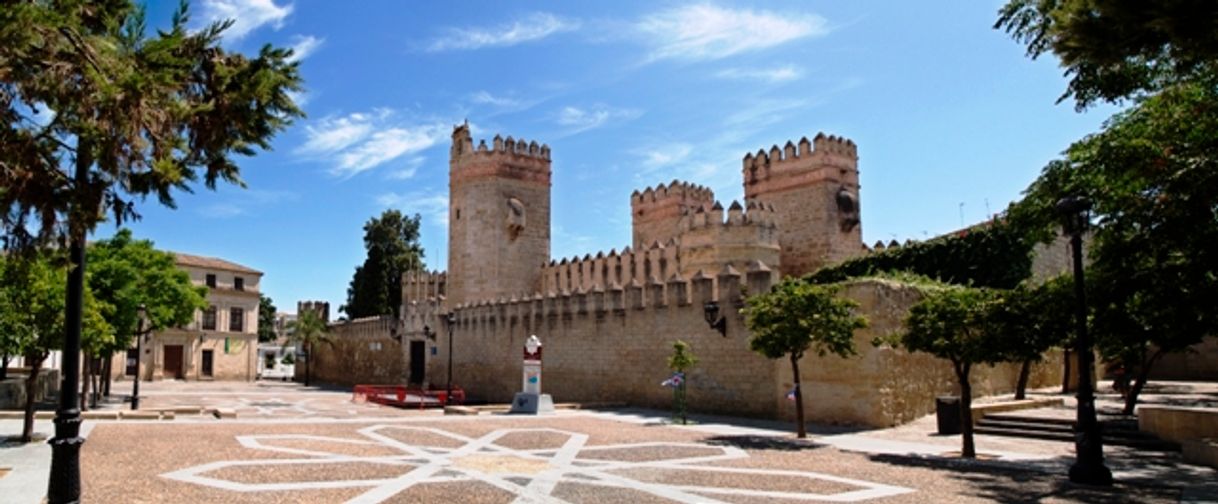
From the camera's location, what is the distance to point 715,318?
20172mm

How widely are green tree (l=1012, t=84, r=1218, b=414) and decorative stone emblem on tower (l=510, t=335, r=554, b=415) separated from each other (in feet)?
41.3

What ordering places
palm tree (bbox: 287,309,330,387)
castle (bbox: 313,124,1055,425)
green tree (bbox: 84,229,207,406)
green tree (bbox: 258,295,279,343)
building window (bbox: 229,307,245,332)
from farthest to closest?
green tree (bbox: 258,295,279,343) → building window (bbox: 229,307,245,332) → palm tree (bbox: 287,309,330,387) → green tree (bbox: 84,229,207,406) → castle (bbox: 313,124,1055,425)

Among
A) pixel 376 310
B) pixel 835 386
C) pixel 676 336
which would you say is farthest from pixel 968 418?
pixel 376 310

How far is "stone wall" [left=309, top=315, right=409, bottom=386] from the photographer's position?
4125 cm

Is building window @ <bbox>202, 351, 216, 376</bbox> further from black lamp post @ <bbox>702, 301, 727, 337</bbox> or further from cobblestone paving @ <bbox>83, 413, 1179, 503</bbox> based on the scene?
black lamp post @ <bbox>702, 301, 727, 337</bbox>

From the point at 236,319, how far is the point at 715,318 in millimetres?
45771

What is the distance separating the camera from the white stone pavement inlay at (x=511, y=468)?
928 centimetres

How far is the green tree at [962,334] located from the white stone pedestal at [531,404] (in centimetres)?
1031

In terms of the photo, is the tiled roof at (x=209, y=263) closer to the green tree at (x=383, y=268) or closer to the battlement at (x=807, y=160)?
the green tree at (x=383, y=268)

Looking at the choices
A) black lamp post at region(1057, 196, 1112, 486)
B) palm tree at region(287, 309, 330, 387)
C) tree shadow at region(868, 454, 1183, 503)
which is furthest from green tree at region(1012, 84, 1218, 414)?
palm tree at region(287, 309, 330, 387)

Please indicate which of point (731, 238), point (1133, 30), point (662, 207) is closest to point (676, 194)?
point (662, 207)

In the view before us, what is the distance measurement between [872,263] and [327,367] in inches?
1484

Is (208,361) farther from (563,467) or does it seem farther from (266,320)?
(563,467)

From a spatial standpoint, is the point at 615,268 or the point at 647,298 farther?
the point at 615,268
